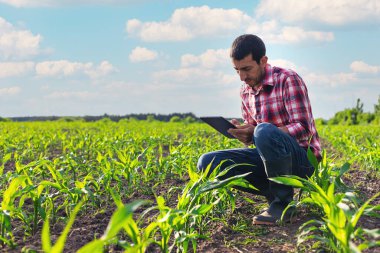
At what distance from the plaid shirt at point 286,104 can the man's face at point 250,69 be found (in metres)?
0.07

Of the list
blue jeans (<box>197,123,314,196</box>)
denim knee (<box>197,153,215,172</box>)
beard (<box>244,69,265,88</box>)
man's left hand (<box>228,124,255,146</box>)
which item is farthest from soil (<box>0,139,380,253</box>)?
beard (<box>244,69,265,88</box>)

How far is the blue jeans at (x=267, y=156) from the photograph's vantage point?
344 centimetres

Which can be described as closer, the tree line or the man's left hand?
the man's left hand

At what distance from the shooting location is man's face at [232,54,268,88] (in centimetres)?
368

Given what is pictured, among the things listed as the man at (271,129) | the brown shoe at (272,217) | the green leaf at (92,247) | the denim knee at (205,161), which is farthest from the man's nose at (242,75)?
the green leaf at (92,247)

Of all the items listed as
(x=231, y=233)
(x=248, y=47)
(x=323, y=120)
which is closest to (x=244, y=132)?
(x=248, y=47)

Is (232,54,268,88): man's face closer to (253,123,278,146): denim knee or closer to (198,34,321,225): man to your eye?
(198,34,321,225): man

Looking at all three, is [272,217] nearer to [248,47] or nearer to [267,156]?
[267,156]

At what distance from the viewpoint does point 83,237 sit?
3.21 metres

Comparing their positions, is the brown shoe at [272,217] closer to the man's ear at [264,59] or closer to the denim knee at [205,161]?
the denim knee at [205,161]

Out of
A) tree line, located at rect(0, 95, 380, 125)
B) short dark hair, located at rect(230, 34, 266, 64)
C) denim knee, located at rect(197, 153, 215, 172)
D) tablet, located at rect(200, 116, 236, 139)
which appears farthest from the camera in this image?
tree line, located at rect(0, 95, 380, 125)

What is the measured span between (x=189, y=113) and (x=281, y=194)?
36.4 m

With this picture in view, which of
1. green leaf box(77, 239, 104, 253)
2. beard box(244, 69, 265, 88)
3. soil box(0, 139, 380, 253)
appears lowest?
soil box(0, 139, 380, 253)

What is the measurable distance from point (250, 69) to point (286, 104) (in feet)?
1.31
